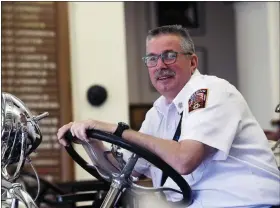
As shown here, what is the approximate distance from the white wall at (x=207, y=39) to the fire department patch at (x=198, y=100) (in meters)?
3.07

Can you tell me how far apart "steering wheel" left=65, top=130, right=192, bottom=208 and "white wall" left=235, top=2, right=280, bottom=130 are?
2.42 meters

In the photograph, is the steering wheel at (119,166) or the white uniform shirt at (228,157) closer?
the steering wheel at (119,166)

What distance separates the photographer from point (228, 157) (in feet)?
4.81

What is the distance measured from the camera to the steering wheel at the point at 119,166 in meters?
1.27

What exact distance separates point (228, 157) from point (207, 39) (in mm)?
3438

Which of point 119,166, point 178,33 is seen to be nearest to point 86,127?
point 119,166

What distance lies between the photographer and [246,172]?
1.47 metres

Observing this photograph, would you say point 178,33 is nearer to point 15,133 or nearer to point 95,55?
point 15,133

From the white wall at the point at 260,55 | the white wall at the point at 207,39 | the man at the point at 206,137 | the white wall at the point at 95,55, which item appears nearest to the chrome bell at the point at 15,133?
the man at the point at 206,137

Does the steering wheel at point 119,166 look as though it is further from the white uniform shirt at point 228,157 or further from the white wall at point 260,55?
the white wall at point 260,55

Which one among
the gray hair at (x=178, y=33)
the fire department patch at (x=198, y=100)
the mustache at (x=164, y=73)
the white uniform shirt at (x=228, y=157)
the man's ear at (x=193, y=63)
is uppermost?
the gray hair at (x=178, y=33)

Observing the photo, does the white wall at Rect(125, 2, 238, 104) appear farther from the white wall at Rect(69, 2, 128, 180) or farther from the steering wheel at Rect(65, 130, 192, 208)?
the steering wheel at Rect(65, 130, 192, 208)

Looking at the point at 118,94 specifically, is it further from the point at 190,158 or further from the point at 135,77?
the point at 190,158

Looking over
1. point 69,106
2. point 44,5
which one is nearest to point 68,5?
point 44,5
